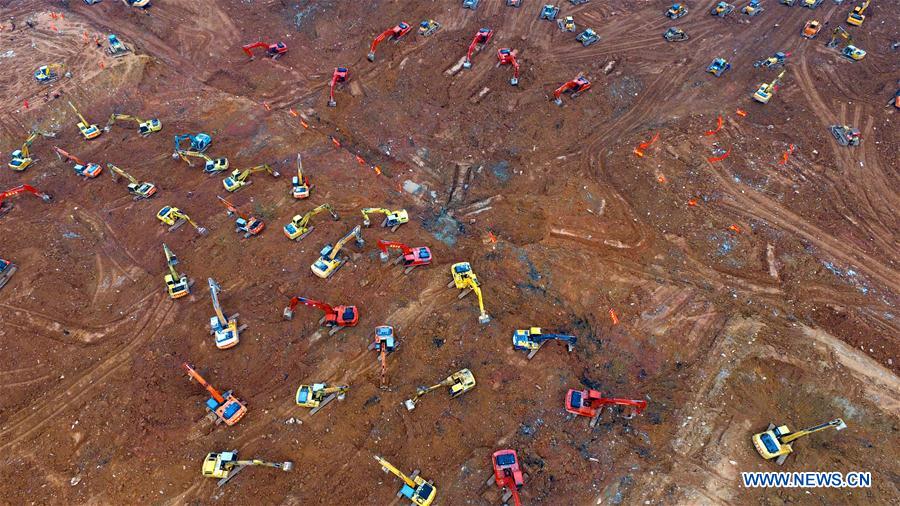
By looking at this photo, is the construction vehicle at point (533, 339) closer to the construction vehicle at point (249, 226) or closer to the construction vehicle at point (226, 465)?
the construction vehicle at point (226, 465)

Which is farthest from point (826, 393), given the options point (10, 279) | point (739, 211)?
point (10, 279)

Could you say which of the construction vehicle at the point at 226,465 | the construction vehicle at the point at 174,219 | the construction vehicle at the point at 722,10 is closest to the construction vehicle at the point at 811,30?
the construction vehicle at the point at 722,10

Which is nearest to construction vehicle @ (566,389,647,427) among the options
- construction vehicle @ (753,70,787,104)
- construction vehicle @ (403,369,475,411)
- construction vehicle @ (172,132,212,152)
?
construction vehicle @ (403,369,475,411)

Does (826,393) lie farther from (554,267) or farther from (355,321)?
(355,321)

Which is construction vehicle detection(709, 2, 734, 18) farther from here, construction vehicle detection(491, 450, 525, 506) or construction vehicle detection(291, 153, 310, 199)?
construction vehicle detection(491, 450, 525, 506)

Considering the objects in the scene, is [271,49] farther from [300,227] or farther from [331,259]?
[331,259]
